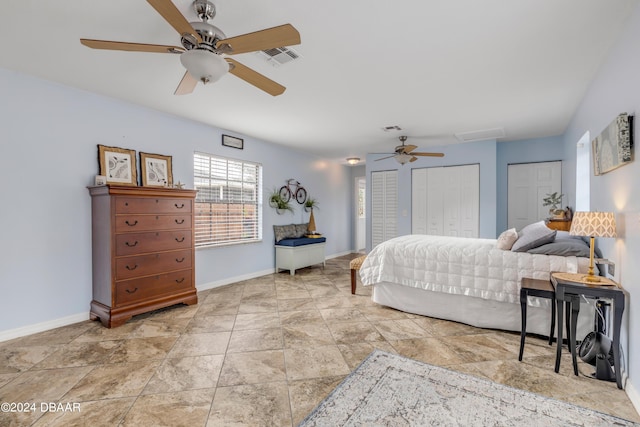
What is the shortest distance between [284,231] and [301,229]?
1.72 ft

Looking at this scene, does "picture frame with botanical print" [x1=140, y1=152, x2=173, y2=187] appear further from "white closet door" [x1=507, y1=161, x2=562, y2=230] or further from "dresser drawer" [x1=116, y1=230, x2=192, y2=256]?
"white closet door" [x1=507, y1=161, x2=562, y2=230]

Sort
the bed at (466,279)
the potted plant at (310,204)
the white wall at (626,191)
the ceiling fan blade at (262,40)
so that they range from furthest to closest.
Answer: the potted plant at (310,204), the bed at (466,279), the white wall at (626,191), the ceiling fan blade at (262,40)

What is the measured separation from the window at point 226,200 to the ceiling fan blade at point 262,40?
295cm

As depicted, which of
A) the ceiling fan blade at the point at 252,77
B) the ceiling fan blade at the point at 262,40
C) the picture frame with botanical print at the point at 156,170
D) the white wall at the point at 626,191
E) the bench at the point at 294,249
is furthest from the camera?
the bench at the point at 294,249

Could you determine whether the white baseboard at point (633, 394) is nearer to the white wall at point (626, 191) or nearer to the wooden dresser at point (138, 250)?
the white wall at point (626, 191)

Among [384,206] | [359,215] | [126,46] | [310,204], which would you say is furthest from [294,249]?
[126,46]

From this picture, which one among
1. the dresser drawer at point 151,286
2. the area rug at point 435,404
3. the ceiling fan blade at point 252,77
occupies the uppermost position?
the ceiling fan blade at point 252,77

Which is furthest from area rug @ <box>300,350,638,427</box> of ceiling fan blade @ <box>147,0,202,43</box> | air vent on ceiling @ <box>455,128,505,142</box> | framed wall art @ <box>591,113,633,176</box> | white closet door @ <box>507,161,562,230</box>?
white closet door @ <box>507,161,562,230</box>

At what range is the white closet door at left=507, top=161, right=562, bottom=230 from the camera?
545 cm

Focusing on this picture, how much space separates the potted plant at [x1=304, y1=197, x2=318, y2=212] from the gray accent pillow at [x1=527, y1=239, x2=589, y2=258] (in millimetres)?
4284

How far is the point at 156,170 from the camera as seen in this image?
3.89m

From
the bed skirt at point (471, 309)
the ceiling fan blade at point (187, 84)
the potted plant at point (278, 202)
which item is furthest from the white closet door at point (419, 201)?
the ceiling fan blade at point (187, 84)

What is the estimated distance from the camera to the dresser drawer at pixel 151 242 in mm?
3186

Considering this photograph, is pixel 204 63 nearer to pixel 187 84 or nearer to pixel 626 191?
pixel 187 84
